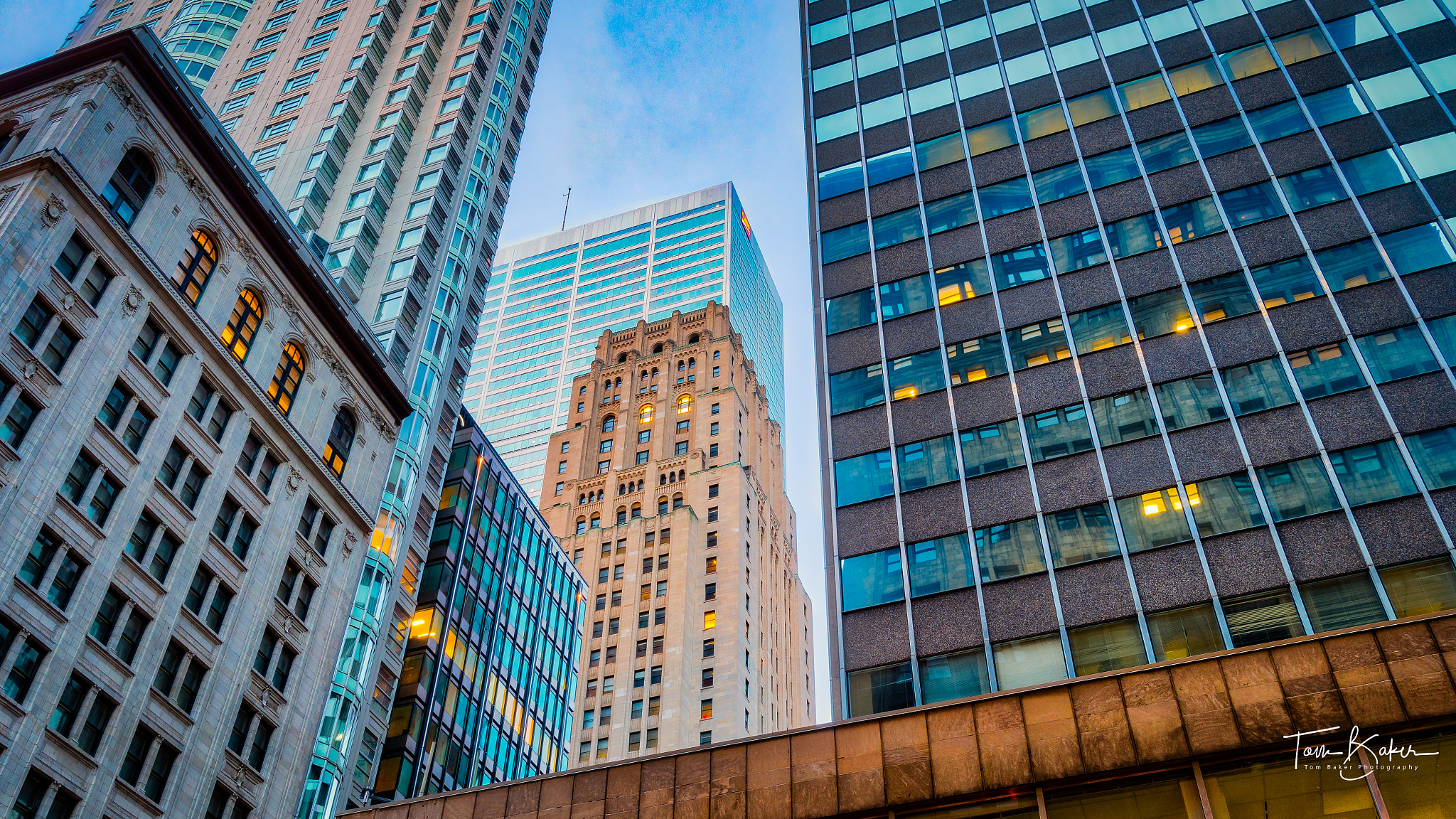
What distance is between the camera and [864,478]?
3628 cm

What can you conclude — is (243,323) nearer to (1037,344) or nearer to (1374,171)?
(1037,344)

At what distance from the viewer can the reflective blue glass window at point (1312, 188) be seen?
38.1 m

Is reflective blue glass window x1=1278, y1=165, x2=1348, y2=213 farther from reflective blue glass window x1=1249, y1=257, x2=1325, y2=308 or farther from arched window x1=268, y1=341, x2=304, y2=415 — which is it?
arched window x1=268, y1=341, x2=304, y2=415

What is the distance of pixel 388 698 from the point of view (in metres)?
53.3

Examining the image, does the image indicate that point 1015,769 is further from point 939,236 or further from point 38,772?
point 38,772

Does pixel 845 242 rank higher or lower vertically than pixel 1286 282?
higher

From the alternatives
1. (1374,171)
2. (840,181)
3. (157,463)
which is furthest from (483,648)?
(1374,171)

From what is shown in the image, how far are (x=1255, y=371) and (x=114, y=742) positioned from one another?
125 feet

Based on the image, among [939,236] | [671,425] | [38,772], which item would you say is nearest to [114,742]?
[38,772]

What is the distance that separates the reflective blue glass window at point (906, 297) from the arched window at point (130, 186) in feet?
93.1

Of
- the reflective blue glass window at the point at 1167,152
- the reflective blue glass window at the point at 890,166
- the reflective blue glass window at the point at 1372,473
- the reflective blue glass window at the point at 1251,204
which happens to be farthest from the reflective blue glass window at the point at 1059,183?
the reflective blue glass window at the point at 1372,473

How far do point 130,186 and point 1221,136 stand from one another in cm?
4166

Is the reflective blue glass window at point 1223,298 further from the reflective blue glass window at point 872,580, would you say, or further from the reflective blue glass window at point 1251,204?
the reflective blue glass window at point 872,580

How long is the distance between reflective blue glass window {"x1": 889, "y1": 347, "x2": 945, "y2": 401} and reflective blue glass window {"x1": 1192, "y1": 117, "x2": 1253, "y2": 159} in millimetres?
13437
